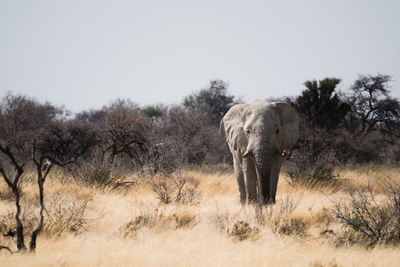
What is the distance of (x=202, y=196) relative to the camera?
10375mm

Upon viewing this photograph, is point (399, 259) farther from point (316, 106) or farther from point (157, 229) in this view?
point (316, 106)

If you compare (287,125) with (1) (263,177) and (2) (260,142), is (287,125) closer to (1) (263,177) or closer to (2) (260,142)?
(2) (260,142)

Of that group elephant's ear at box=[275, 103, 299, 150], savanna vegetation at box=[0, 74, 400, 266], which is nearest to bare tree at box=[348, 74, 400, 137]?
savanna vegetation at box=[0, 74, 400, 266]

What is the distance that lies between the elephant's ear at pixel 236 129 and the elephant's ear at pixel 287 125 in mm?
792

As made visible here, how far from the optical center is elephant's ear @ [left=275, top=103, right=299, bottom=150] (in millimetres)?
8617

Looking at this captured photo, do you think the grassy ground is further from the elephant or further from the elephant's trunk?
the elephant

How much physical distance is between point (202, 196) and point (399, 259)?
621cm

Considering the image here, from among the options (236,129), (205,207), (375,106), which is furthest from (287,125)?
(375,106)

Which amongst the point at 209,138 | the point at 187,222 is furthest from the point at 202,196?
the point at 209,138

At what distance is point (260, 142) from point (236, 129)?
3.36 ft

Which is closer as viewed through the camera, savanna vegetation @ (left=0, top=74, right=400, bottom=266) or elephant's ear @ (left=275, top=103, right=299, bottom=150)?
savanna vegetation @ (left=0, top=74, right=400, bottom=266)

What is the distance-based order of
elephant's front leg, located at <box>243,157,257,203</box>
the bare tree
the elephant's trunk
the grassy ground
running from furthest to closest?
the bare tree < elephant's front leg, located at <box>243,157,257,203</box> < the elephant's trunk < the grassy ground

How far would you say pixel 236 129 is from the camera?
872 centimetres

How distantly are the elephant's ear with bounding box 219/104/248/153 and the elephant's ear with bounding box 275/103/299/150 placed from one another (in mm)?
792
